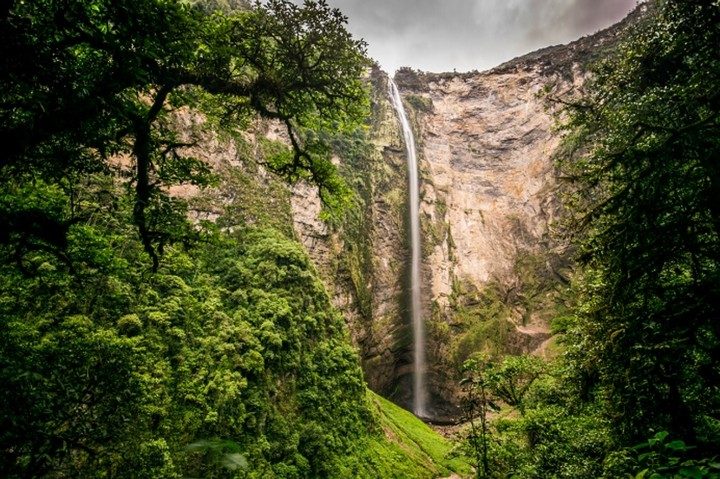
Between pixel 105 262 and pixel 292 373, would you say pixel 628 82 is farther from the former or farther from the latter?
pixel 292 373

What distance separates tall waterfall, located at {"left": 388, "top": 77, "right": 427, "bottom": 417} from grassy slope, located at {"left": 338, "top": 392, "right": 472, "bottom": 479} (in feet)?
18.9

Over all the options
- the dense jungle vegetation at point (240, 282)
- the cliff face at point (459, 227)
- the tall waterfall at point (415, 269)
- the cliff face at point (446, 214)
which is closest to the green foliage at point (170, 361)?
the dense jungle vegetation at point (240, 282)

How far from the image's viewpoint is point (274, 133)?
3109 cm

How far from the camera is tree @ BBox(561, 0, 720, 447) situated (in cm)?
415

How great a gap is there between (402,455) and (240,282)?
12600 mm

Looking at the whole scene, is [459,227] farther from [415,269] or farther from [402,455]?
[402,455]

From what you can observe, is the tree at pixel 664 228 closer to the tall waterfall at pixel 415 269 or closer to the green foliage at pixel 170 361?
the green foliage at pixel 170 361

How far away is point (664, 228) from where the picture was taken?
440cm

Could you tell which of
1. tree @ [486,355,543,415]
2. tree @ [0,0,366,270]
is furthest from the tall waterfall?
tree @ [0,0,366,270]

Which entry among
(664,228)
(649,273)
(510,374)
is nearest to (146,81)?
(664,228)

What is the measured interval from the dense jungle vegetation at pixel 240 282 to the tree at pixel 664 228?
0.05 m

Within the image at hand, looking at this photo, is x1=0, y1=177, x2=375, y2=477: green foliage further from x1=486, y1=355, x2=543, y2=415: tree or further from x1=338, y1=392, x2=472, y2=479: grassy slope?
x1=486, y1=355, x2=543, y2=415: tree

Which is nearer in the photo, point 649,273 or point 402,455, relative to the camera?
point 649,273

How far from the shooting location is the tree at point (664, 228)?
4.15m
